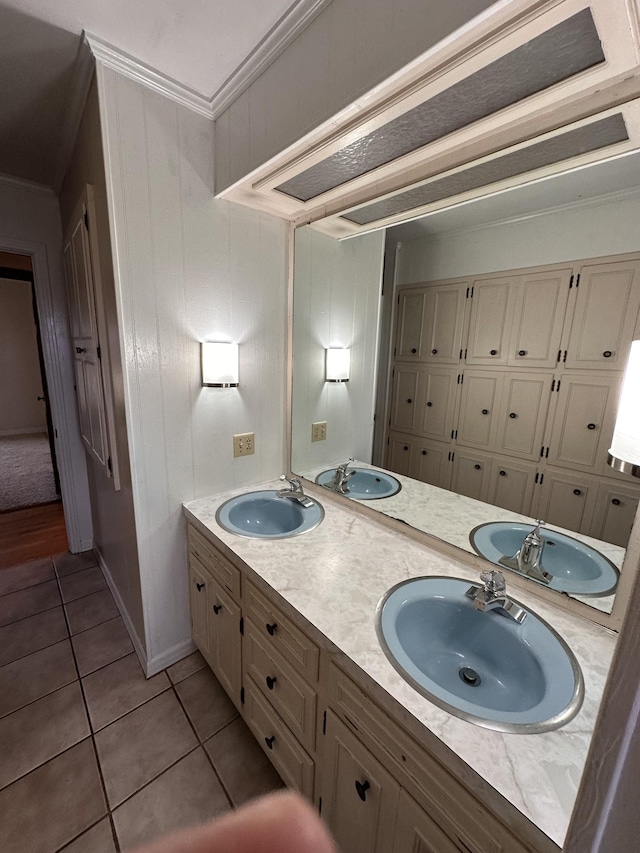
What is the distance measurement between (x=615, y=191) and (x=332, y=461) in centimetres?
137

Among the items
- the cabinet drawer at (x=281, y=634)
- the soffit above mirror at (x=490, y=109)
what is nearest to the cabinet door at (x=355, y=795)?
the cabinet drawer at (x=281, y=634)

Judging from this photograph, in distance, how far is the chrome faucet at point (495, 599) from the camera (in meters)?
0.93

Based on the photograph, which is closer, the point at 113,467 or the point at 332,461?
the point at 113,467

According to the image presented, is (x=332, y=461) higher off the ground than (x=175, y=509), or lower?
higher

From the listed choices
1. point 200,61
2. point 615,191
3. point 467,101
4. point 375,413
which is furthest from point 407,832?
point 200,61

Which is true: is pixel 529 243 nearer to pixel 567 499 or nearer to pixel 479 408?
pixel 479 408

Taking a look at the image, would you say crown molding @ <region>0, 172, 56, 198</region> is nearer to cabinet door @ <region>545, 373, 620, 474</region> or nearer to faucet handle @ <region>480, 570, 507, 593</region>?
cabinet door @ <region>545, 373, 620, 474</region>

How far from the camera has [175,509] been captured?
5.31ft

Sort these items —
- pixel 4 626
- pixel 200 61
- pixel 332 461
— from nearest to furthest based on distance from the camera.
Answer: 1. pixel 200 61
2. pixel 332 461
3. pixel 4 626

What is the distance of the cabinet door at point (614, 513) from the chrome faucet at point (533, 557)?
0.13m

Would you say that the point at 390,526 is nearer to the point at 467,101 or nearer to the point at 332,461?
the point at 332,461

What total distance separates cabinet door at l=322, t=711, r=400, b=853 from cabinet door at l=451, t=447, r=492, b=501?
2.54ft

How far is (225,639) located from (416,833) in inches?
36.9

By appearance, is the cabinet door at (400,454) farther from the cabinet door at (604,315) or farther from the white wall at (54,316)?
the white wall at (54,316)
